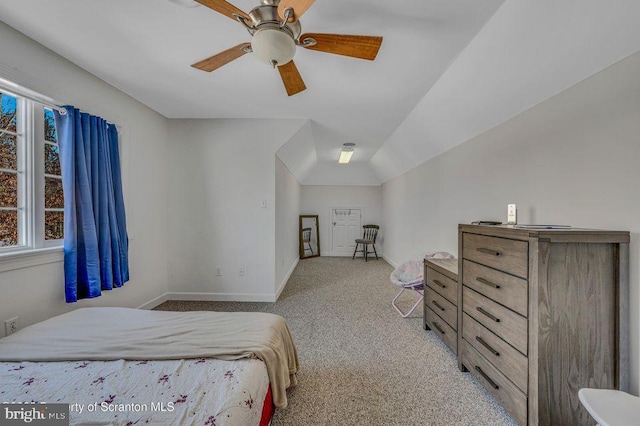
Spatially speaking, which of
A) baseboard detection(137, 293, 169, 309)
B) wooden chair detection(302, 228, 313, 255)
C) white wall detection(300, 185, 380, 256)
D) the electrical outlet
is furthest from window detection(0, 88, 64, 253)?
white wall detection(300, 185, 380, 256)

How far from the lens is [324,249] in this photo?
23.3 feet

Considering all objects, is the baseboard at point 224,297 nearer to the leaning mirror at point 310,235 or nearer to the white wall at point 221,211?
the white wall at point 221,211

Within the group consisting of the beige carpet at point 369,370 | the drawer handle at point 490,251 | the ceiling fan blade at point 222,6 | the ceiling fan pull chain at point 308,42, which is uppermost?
the ceiling fan blade at point 222,6

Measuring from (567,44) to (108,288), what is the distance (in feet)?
12.5

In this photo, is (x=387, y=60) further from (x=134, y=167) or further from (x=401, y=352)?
(x=134, y=167)

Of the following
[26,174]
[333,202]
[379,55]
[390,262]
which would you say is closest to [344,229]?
[333,202]

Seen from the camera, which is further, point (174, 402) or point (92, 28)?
point (92, 28)

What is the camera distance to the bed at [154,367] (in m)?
1.02

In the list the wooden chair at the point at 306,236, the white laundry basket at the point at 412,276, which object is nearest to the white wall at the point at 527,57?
the white laundry basket at the point at 412,276

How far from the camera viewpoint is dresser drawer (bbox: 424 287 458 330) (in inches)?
84.1

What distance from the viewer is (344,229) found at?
7109mm

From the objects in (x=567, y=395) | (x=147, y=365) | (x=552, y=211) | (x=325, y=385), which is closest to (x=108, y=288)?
(x=147, y=365)

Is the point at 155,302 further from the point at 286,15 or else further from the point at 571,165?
the point at 571,165

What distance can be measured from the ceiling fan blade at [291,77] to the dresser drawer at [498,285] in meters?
1.82
